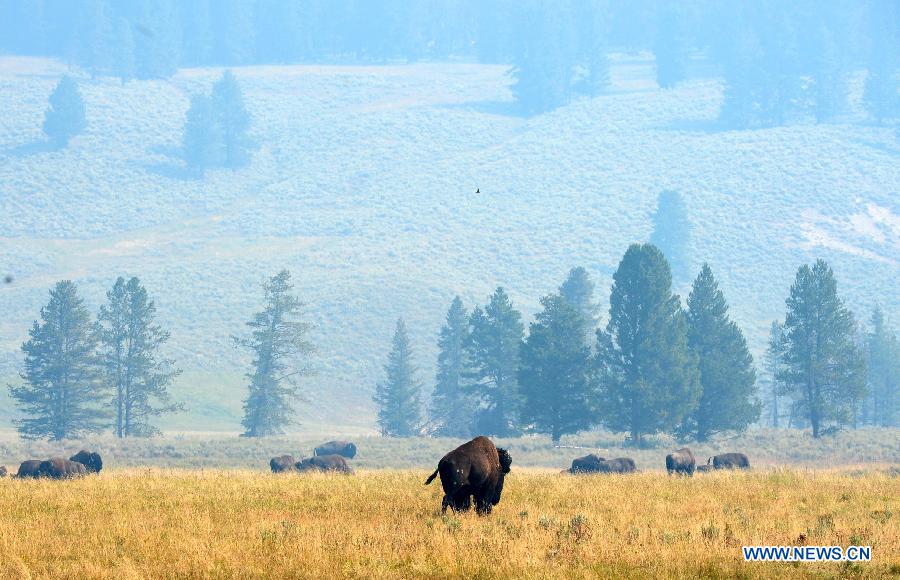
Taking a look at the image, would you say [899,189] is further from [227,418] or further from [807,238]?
[227,418]

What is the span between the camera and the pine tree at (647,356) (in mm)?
57781

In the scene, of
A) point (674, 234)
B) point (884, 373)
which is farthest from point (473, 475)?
point (674, 234)

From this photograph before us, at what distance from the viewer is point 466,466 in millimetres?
16203

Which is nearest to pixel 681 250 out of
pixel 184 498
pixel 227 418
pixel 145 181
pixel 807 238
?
pixel 807 238

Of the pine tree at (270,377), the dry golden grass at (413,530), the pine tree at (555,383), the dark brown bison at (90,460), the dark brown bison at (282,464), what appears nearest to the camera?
the dry golden grass at (413,530)

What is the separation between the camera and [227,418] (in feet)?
327

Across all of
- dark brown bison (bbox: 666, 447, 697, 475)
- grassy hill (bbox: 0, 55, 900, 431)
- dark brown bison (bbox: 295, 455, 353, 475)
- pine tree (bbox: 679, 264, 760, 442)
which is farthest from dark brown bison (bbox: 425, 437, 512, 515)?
grassy hill (bbox: 0, 55, 900, 431)

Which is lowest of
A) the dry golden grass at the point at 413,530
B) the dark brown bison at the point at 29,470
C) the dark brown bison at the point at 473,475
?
the dark brown bison at the point at 29,470

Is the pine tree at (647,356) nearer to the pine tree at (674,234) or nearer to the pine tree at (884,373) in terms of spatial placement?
the pine tree at (884,373)

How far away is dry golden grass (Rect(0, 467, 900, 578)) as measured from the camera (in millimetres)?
12750

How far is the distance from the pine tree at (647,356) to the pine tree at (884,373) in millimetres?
31766

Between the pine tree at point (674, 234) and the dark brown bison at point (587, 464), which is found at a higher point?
the pine tree at point (674, 234)

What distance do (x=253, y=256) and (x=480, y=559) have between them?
144704 mm

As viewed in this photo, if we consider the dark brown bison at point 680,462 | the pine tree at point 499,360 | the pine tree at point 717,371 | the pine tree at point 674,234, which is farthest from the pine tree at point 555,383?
the pine tree at point 674,234
